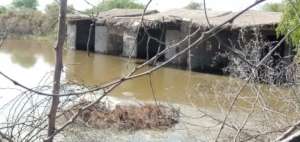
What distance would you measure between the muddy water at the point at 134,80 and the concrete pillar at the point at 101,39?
77 cm

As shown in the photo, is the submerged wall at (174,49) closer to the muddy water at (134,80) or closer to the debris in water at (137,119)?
the muddy water at (134,80)

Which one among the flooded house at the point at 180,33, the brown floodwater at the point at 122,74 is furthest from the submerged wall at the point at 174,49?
the brown floodwater at the point at 122,74

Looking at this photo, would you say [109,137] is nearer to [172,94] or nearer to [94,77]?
[172,94]

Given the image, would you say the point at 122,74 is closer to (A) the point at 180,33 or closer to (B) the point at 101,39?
(A) the point at 180,33

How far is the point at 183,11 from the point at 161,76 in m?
5.29

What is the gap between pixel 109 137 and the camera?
23.8ft

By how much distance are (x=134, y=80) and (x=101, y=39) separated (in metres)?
7.32

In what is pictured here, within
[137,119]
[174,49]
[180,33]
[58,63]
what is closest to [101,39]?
[180,33]

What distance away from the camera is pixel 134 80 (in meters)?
14.0

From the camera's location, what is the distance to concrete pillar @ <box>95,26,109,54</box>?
20.8 m

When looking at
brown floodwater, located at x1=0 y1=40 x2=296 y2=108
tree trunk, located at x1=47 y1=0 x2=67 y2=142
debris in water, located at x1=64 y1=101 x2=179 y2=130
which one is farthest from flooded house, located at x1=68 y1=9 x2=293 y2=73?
tree trunk, located at x1=47 y1=0 x2=67 y2=142

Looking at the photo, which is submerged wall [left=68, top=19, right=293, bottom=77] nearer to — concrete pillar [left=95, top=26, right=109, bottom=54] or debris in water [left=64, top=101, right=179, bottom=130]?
concrete pillar [left=95, top=26, right=109, bottom=54]

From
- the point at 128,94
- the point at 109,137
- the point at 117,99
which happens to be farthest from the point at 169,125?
the point at 128,94

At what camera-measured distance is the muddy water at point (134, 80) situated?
940 centimetres
